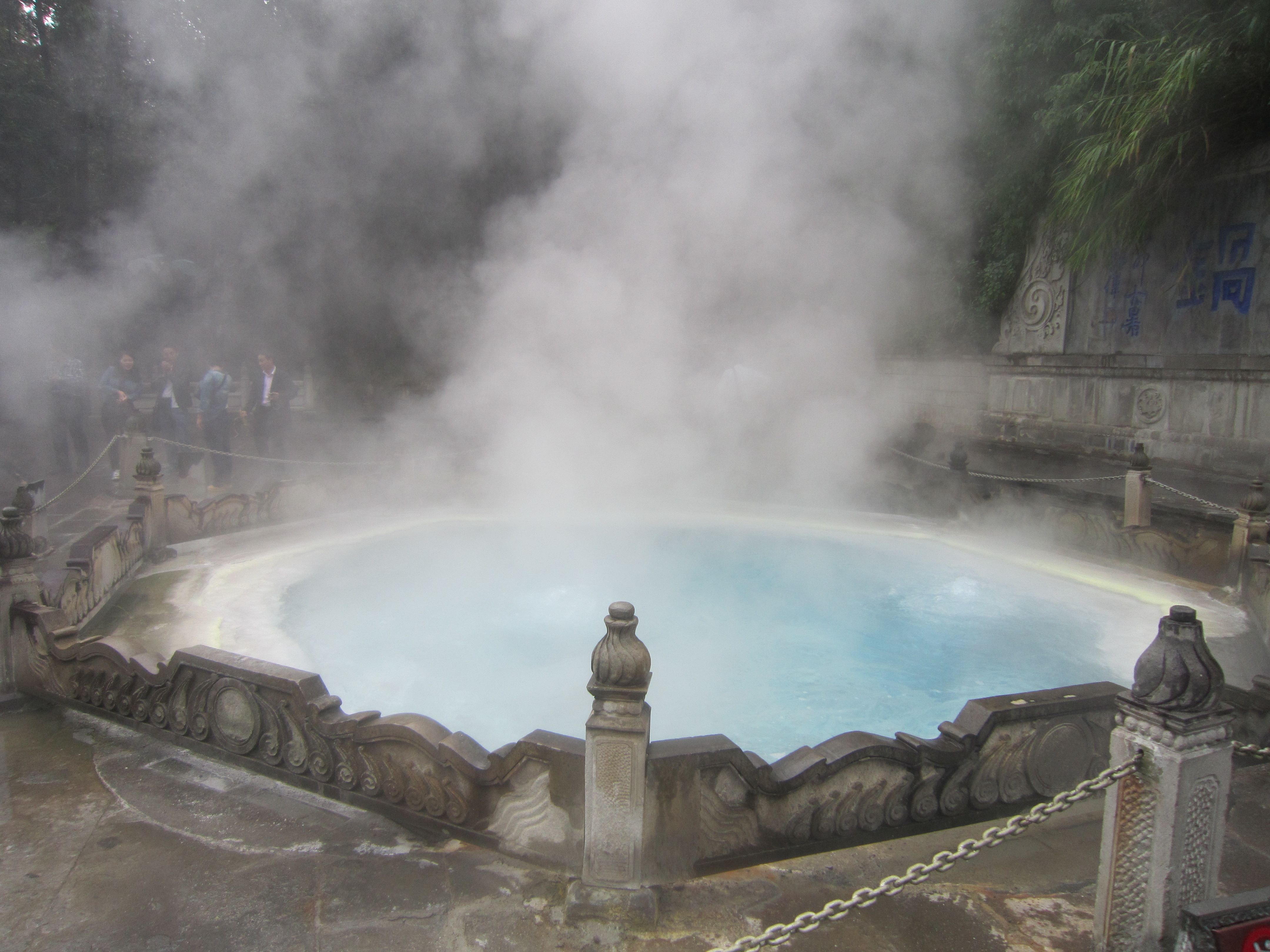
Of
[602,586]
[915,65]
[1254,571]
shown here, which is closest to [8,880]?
[602,586]

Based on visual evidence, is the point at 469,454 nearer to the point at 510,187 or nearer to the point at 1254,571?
the point at 510,187

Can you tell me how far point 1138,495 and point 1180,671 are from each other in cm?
419

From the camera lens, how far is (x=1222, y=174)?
6.60 meters

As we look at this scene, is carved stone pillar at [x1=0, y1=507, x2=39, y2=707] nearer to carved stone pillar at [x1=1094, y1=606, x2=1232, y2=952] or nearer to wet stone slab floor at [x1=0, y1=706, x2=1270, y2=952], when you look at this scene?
wet stone slab floor at [x1=0, y1=706, x2=1270, y2=952]

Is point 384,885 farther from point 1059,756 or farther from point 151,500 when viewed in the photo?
point 151,500

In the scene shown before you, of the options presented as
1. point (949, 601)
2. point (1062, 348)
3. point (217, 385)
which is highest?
point (1062, 348)

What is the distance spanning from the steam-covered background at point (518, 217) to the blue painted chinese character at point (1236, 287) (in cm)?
293

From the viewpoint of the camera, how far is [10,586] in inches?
117

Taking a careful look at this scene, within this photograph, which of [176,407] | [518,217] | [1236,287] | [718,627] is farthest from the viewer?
[176,407]

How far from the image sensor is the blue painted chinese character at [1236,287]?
255 inches

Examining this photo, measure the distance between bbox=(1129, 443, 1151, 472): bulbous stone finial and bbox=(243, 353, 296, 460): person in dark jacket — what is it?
6.50 metres

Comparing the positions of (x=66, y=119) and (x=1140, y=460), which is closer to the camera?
(x=1140, y=460)

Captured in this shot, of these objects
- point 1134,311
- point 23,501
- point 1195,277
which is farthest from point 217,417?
point 1195,277

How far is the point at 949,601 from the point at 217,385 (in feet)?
19.9
